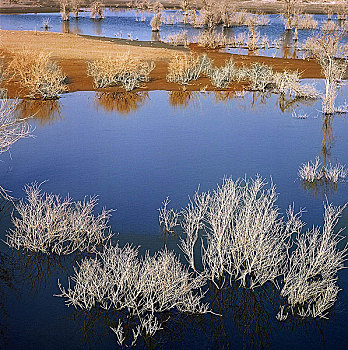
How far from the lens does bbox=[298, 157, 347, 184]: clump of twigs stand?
1466cm

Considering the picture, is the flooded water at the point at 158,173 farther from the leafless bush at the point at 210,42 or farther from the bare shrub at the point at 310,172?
the leafless bush at the point at 210,42

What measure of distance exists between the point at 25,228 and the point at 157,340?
4157 mm

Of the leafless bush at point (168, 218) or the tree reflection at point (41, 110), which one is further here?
the tree reflection at point (41, 110)

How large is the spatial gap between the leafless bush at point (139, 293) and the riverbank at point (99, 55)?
15788 millimetres

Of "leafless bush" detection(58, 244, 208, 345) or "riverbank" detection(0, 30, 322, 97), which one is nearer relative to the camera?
"leafless bush" detection(58, 244, 208, 345)

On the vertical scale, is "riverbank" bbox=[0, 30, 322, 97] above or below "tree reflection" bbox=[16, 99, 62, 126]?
above

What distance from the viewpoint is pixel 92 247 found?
444 inches

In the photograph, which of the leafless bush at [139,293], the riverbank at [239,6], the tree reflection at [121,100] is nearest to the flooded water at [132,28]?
the riverbank at [239,6]

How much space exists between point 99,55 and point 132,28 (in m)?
21.4

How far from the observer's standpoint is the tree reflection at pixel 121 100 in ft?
73.4

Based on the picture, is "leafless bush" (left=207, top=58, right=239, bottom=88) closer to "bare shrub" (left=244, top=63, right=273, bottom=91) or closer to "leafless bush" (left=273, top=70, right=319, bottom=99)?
"bare shrub" (left=244, top=63, right=273, bottom=91)

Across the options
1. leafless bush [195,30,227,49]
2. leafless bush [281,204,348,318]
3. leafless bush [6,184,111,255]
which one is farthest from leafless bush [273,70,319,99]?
leafless bush [281,204,348,318]

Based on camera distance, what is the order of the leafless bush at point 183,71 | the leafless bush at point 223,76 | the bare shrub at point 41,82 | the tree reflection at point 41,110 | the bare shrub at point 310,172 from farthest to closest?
the leafless bush at point 183,71 → the leafless bush at point 223,76 → the bare shrub at point 41,82 → the tree reflection at point 41,110 → the bare shrub at point 310,172

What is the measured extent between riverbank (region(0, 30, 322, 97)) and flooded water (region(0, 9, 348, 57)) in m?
4.01
